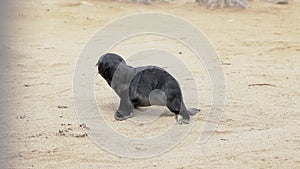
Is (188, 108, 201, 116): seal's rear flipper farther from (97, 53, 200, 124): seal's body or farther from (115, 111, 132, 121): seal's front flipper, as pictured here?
(115, 111, 132, 121): seal's front flipper

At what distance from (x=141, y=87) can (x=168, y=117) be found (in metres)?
0.26

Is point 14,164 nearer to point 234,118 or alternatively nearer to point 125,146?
point 125,146

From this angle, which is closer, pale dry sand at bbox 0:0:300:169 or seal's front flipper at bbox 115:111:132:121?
pale dry sand at bbox 0:0:300:169

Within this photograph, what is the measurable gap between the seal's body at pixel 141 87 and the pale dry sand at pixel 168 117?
0.32ft

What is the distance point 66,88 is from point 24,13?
4.07 metres

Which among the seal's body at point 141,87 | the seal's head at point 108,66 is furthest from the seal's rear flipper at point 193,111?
the seal's head at point 108,66

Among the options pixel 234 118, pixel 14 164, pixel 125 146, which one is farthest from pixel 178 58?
pixel 14 164

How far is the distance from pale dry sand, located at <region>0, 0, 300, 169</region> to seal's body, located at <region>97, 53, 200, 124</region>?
10 centimetres

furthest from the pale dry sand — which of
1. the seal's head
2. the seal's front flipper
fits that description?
the seal's head

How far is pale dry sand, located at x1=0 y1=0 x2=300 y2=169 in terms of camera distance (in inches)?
148

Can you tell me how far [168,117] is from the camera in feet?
14.8

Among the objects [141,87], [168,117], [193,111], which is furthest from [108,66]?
[193,111]

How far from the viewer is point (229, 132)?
4211 millimetres

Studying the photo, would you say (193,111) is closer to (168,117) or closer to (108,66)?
(168,117)
